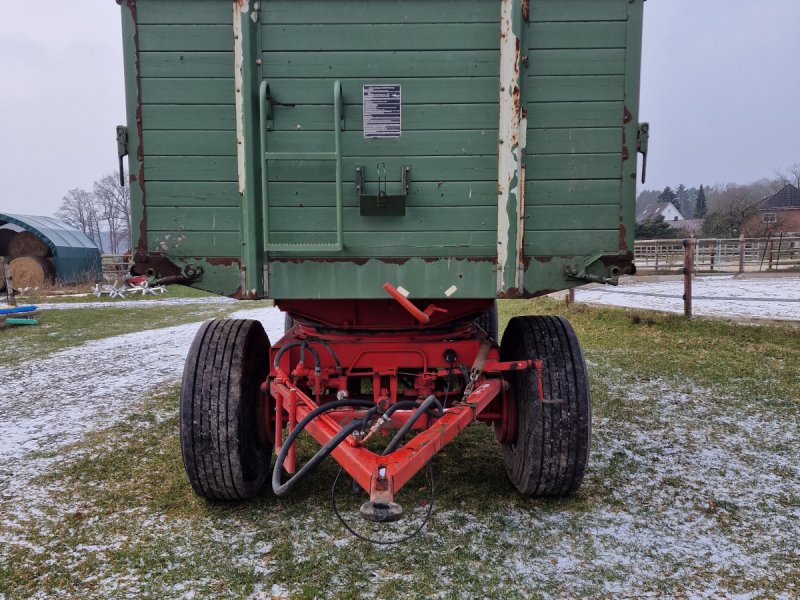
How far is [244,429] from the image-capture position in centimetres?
303

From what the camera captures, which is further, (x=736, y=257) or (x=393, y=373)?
(x=736, y=257)

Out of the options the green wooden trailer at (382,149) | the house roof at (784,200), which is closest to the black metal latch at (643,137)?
the green wooden trailer at (382,149)

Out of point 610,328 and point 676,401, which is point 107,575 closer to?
point 676,401

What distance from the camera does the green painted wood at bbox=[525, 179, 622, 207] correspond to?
8.82ft

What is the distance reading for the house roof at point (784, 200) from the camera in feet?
173

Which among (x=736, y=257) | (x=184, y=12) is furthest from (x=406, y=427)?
(x=736, y=257)

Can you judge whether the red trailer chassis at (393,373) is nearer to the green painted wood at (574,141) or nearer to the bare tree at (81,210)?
the green painted wood at (574,141)

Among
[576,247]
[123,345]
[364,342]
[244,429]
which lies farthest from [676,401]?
[123,345]

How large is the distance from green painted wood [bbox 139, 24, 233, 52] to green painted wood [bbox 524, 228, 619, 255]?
5.79ft

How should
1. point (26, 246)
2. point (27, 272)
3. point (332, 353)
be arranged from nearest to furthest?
point (332, 353) → point (27, 272) → point (26, 246)

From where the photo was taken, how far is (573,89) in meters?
2.65

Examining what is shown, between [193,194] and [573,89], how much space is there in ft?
6.37

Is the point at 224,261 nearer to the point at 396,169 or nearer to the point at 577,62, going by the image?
the point at 396,169

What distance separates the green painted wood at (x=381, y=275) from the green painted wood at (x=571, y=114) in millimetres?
749
